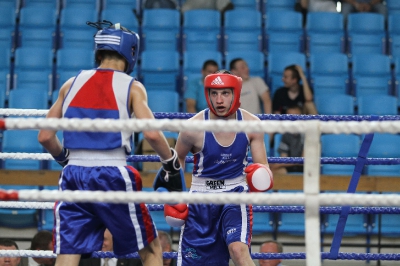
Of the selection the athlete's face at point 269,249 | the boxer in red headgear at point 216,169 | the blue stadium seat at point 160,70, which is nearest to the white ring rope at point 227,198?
the boxer in red headgear at point 216,169

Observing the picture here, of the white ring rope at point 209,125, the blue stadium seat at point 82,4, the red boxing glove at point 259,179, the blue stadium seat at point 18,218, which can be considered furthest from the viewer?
the blue stadium seat at point 82,4

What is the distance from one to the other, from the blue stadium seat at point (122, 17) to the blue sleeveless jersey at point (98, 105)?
5438 millimetres

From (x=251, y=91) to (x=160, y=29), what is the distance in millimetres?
1689

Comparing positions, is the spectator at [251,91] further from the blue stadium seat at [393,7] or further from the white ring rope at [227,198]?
the white ring rope at [227,198]

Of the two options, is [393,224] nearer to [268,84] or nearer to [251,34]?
[268,84]

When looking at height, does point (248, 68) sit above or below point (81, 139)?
above

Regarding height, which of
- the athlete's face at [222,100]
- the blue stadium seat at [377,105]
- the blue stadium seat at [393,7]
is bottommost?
the athlete's face at [222,100]

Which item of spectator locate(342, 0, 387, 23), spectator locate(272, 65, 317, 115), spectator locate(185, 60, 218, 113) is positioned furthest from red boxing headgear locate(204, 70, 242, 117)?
spectator locate(342, 0, 387, 23)

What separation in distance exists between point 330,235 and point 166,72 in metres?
2.56

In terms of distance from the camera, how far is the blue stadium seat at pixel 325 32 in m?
8.52

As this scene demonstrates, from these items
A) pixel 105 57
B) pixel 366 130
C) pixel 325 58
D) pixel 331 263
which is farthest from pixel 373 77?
pixel 366 130

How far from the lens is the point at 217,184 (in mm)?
3822

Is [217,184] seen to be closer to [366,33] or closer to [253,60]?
[253,60]

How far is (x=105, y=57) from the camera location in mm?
3199
